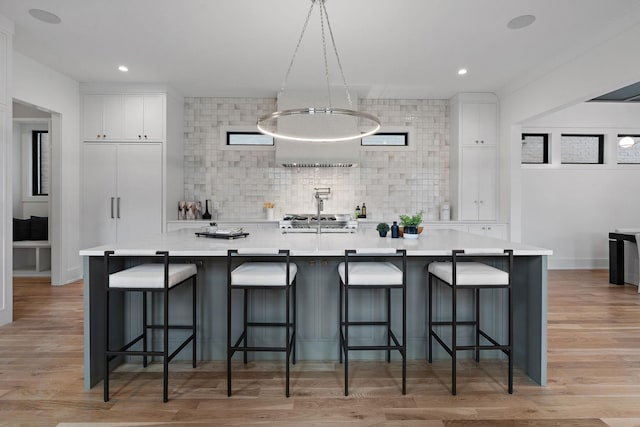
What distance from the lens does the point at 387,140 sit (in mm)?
6008

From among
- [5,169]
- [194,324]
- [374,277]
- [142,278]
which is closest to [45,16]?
[5,169]

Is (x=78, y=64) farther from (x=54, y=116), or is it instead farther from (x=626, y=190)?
(x=626, y=190)

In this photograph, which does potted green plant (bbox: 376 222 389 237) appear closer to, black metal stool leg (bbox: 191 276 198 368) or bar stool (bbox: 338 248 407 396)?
bar stool (bbox: 338 248 407 396)

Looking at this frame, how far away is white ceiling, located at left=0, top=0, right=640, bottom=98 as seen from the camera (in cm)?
319

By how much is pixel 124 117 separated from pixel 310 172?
284 cm

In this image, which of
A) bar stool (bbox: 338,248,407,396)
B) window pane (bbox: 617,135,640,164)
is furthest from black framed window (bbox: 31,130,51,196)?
window pane (bbox: 617,135,640,164)

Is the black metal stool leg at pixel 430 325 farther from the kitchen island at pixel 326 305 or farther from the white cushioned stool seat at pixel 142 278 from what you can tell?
the white cushioned stool seat at pixel 142 278

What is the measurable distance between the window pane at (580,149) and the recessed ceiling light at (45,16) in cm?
731

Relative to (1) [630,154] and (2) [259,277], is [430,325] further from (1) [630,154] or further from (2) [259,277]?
(1) [630,154]

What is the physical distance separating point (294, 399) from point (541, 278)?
1.73 meters

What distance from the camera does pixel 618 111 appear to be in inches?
245

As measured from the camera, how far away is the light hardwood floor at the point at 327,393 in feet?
6.48

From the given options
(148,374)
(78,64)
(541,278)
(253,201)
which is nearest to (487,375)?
(541,278)

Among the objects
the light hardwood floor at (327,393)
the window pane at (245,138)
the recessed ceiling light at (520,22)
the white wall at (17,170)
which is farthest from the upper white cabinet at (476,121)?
the white wall at (17,170)
